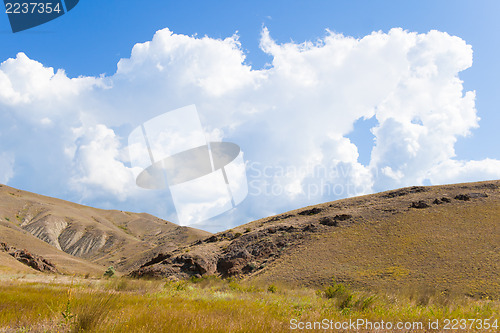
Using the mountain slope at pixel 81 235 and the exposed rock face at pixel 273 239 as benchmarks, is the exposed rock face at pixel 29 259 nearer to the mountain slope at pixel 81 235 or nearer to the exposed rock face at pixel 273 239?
the exposed rock face at pixel 273 239

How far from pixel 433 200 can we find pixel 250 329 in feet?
179

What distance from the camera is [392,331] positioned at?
632 cm

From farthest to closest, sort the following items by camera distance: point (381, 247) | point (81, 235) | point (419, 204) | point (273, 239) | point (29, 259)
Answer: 1. point (81, 235)
2. point (273, 239)
3. point (419, 204)
4. point (29, 259)
5. point (381, 247)

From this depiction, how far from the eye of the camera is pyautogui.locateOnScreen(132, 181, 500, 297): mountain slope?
29.9 metres

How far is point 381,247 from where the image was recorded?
38.4m

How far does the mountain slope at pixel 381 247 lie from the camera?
98.1 feet

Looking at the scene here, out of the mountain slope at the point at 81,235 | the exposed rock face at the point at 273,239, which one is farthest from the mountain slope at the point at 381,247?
the mountain slope at the point at 81,235

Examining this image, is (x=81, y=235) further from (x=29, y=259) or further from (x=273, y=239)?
(x=273, y=239)

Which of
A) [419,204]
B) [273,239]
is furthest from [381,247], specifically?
[273,239]

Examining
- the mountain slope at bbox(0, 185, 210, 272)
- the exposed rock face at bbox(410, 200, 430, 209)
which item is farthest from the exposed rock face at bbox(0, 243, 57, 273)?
the exposed rock face at bbox(410, 200, 430, 209)

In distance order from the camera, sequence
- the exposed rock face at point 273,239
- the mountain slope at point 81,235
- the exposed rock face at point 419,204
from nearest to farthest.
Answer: the exposed rock face at point 273,239, the exposed rock face at point 419,204, the mountain slope at point 81,235

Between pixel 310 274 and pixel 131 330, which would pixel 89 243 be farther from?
pixel 131 330

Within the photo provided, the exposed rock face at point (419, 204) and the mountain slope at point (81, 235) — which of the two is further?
the mountain slope at point (81, 235)

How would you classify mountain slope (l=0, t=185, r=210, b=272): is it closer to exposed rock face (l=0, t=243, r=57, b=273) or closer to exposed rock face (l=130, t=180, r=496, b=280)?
exposed rock face (l=0, t=243, r=57, b=273)
